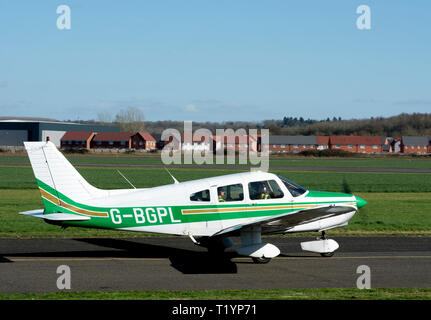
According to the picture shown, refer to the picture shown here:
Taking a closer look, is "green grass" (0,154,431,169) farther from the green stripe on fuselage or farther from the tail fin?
the tail fin

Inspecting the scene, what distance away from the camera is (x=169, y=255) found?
14.8 meters

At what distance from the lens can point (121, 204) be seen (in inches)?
526

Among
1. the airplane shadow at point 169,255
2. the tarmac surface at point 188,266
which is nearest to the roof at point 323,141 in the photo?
the tarmac surface at point 188,266

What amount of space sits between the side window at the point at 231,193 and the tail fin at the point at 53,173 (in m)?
3.21

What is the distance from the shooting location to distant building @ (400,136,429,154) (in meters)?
164

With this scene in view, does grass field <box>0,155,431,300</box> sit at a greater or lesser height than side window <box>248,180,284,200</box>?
lesser

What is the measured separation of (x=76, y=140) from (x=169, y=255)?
113m

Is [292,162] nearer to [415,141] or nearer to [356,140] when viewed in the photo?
[356,140]

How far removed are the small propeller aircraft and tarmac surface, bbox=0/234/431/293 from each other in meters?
0.82

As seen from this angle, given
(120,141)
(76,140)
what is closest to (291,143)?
(120,141)

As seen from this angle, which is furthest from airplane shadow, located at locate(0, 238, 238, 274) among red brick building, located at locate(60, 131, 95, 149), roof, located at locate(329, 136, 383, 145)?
roof, located at locate(329, 136, 383, 145)

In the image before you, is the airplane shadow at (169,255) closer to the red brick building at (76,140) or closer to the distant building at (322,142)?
the red brick building at (76,140)
